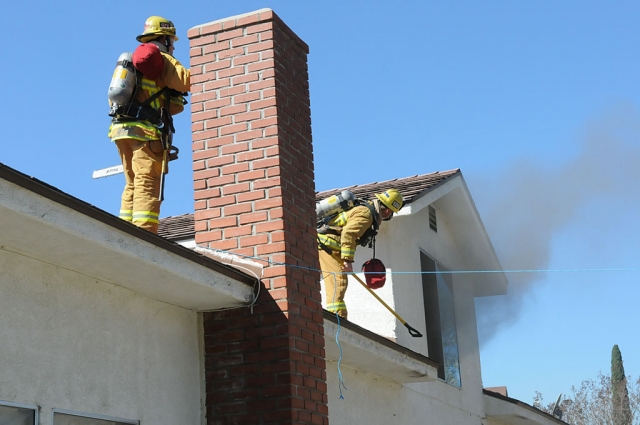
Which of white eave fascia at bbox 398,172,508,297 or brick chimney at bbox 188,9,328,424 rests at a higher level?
white eave fascia at bbox 398,172,508,297

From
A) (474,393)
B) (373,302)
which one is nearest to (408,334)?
(373,302)

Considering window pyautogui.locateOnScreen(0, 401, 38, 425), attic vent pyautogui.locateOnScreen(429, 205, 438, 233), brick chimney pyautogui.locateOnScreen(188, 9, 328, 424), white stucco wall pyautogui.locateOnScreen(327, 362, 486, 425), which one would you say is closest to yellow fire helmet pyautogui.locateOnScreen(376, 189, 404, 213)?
white stucco wall pyautogui.locateOnScreen(327, 362, 486, 425)

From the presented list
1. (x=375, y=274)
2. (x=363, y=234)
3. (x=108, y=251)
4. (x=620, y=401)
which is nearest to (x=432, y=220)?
(x=375, y=274)

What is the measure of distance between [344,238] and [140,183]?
3373mm

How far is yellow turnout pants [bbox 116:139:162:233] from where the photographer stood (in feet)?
22.6

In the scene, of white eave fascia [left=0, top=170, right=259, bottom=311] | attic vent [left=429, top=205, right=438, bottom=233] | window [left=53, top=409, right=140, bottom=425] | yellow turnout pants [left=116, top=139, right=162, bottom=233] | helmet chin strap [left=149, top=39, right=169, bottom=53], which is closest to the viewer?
white eave fascia [left=0, top=170, right=259, bottom=311]

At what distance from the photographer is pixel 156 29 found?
7.36 meters

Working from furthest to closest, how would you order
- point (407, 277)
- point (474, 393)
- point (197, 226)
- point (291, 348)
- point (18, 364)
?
1. point (474, 393)
2. point (407, 277)
3. point (197, 226)
4. point (291, 348)
5. point (18, 364)

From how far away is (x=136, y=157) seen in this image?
704cm

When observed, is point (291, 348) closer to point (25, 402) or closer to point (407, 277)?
point (25, 402)

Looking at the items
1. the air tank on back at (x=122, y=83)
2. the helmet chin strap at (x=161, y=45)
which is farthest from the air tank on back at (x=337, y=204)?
the air tank on back at (x=122, y=83)

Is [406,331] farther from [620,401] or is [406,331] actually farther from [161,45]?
[620,401]

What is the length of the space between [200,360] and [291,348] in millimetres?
674

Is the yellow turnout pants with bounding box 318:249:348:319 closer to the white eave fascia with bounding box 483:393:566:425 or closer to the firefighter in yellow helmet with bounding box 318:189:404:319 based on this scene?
the firefighter in yellow helmet with bounding box 318:189:404:319
